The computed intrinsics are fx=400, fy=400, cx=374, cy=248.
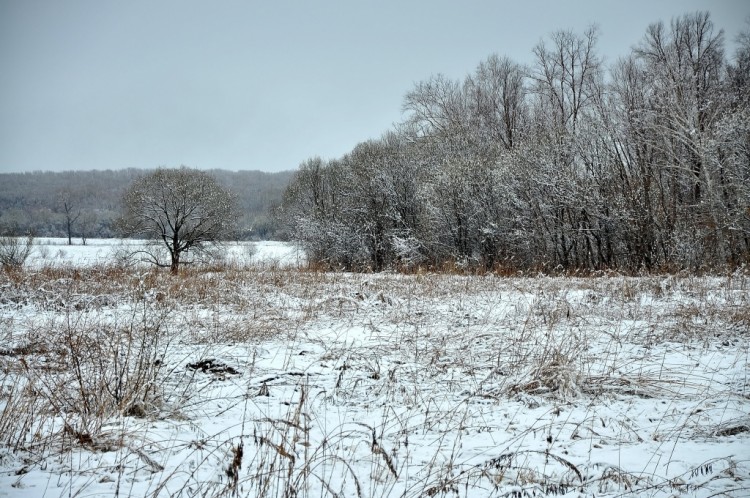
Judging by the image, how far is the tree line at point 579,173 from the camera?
15164 mm

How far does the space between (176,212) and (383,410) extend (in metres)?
30.3

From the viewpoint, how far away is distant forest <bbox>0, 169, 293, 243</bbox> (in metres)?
66.4

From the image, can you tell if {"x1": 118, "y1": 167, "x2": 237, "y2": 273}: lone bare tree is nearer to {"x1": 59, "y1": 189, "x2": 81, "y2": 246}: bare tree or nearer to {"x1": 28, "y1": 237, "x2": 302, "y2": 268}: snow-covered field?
{"x1": 28, "y1": 237, "x2": 302, "y2": 268}: snow-covered field

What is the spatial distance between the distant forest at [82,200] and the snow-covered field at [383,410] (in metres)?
29.8

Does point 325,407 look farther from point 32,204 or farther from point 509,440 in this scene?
point 32,204

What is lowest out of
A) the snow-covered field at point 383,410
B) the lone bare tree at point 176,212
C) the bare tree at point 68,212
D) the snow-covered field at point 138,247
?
the snow-covered field at point 383,410

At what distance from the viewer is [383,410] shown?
9.82ft

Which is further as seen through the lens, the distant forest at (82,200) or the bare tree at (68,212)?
the distant forest at (82,200)

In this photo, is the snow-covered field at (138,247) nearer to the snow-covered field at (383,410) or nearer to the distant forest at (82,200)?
the distant forest at (82,200)

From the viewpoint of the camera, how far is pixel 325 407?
2936 millimetres

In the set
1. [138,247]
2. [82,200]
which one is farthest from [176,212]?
[82,200]

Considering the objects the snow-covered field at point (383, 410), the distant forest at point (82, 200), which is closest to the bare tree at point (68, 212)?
the distant forest at point (82, 200)

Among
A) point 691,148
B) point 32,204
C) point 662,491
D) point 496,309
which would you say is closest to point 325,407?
point 662,491

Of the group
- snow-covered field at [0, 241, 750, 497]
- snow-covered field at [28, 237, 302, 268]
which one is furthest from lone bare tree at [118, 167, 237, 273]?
snow-covered field at [0, 241, 750, 497]
